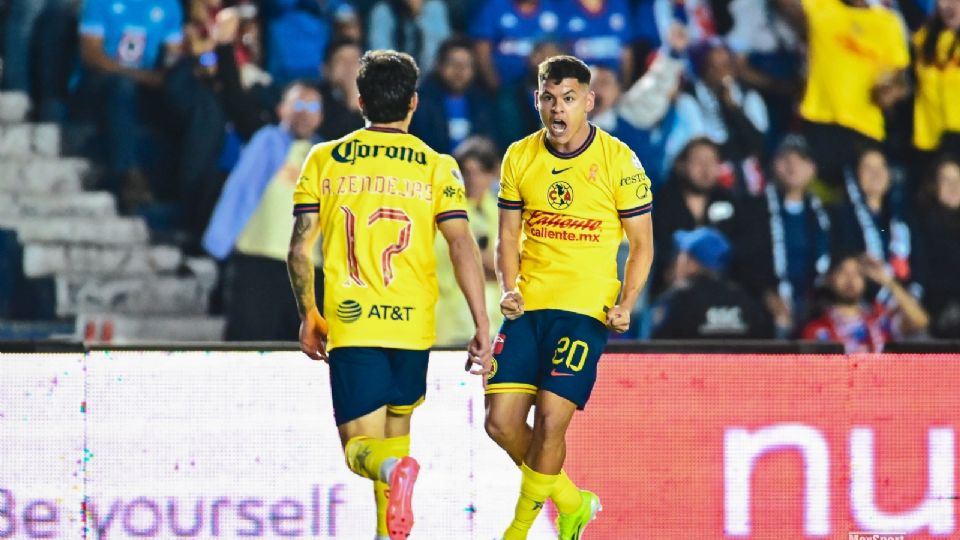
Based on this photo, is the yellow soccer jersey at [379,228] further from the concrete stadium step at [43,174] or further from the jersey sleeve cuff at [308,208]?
the concrete stadium step at [43,174]

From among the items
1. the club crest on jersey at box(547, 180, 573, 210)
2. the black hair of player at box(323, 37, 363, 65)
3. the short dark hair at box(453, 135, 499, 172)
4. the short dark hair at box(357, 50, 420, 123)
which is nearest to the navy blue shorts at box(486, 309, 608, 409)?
the club crest on jersey at box(547, 180, 573, 210)

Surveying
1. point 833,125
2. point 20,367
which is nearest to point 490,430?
point 20,367

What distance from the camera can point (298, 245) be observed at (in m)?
6.48

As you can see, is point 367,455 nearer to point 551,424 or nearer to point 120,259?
point 551,424

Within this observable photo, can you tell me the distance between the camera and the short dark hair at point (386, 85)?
6359mm

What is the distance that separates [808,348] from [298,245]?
3.06 meters

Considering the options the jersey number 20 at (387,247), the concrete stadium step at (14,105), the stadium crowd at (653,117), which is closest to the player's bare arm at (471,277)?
the jersey number 20 at (387,247)

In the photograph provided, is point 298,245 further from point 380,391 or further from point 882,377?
point 882,377

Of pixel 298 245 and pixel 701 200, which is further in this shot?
pixel 701 200

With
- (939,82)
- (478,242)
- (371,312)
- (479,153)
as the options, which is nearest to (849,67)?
(939,82)

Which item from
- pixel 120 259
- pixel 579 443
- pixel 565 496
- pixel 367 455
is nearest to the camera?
pixel 367 455

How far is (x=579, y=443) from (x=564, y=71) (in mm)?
2176

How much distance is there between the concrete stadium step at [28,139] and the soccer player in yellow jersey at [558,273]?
538cm

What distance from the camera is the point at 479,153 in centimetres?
1066
